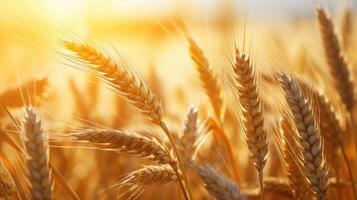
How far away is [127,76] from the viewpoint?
1.31 m

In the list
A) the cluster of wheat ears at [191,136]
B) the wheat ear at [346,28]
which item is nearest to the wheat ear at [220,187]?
the cluster of wheat ears at [191,136]

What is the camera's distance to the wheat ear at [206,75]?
1.79 meters

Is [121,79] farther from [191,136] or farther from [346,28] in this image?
[346,28]

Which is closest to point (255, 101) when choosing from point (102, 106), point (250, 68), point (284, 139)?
point (250, 68)

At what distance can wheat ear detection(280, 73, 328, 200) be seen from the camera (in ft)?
4.25

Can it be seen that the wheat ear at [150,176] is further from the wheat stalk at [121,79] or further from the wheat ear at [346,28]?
the wheat ear at [346,28]

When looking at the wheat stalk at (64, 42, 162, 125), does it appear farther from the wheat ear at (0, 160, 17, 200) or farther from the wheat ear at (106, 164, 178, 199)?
the wheat ear at (0, 160, 17, 200)

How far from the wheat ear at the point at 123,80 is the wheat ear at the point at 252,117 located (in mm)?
182

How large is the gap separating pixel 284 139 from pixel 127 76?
499 millimetres

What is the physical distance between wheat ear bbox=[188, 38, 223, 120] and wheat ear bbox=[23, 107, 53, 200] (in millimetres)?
754

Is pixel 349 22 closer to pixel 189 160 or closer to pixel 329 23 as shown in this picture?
pixel 329 23

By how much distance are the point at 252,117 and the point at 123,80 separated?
12.7 inches

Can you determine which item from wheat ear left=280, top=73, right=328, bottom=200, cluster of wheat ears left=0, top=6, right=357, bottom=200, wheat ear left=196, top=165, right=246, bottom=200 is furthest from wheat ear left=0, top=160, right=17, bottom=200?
wheat ear left=280, top=73, right=328, bottom=200

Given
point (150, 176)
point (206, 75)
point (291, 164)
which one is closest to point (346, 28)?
point (206, 75)
